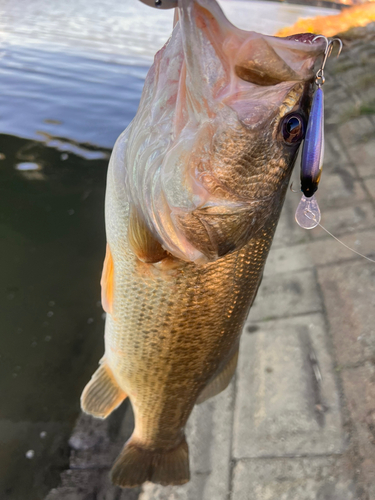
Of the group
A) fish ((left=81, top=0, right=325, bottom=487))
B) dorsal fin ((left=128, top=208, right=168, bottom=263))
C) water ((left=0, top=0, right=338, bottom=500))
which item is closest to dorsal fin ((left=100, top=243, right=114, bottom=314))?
fish ((left=81, top=0, right=325, bottom=487))

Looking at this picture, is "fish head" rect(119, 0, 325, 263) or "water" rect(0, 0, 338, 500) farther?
"water" rect(0, 0, 338, 500)

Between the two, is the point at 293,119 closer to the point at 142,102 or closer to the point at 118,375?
the point at 142,102

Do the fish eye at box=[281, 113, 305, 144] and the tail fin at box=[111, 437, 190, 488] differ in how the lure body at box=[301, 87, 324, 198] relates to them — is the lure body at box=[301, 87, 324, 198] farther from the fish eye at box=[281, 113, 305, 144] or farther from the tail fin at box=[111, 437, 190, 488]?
the tail fin at box=[111, 437, 190, 488]

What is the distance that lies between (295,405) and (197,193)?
175 centimetres

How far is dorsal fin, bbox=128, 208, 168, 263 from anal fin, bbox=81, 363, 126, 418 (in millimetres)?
676

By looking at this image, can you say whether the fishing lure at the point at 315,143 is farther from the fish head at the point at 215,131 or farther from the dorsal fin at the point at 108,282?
Result: the dorsal fin at the point at 108,282

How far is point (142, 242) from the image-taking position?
98cm

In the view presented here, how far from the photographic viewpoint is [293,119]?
2.59 feet

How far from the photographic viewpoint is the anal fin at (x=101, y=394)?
4.71ft

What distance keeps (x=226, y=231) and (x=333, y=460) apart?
64.7 inches

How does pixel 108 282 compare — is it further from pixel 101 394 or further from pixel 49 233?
pixel 49 233

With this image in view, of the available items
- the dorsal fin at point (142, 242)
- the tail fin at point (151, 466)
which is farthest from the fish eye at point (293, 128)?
the tail fin at point (151, 466)

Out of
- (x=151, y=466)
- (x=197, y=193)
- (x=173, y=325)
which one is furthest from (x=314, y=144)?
(x=151, y=466)

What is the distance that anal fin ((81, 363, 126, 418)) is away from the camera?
4.71 feet
